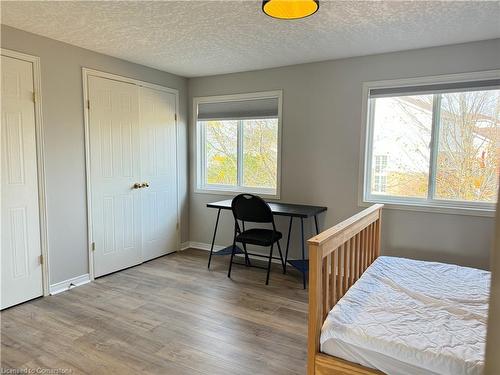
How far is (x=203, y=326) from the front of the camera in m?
2.58

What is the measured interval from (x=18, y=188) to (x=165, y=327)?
1737 mm

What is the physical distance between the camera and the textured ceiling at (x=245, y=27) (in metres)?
2.33

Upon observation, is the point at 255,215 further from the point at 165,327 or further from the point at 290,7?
the point at 290,7

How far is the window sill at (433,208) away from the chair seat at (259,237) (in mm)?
1013

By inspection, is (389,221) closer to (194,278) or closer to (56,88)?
(194,278)

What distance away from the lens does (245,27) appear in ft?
8.83

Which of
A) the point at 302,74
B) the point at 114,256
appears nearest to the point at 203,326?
the point at 114,256

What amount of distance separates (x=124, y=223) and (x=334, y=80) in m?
2.89

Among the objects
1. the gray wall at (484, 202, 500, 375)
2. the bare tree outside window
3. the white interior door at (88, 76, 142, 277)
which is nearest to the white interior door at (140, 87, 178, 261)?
the white interior door at (88, 76, 142, 277)

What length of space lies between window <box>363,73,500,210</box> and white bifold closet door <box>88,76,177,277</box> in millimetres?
2510

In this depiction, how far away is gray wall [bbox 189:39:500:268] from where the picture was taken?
308 centimetres

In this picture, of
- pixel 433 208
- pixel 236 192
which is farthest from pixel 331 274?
pixel 236 192

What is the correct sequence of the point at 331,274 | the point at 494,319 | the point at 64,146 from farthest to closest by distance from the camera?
the point at 64,146 < the point at 331,274 < the point at 494,319

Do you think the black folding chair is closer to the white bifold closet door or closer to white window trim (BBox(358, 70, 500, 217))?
white window trim (BBox(358, 70, 500, 217))
